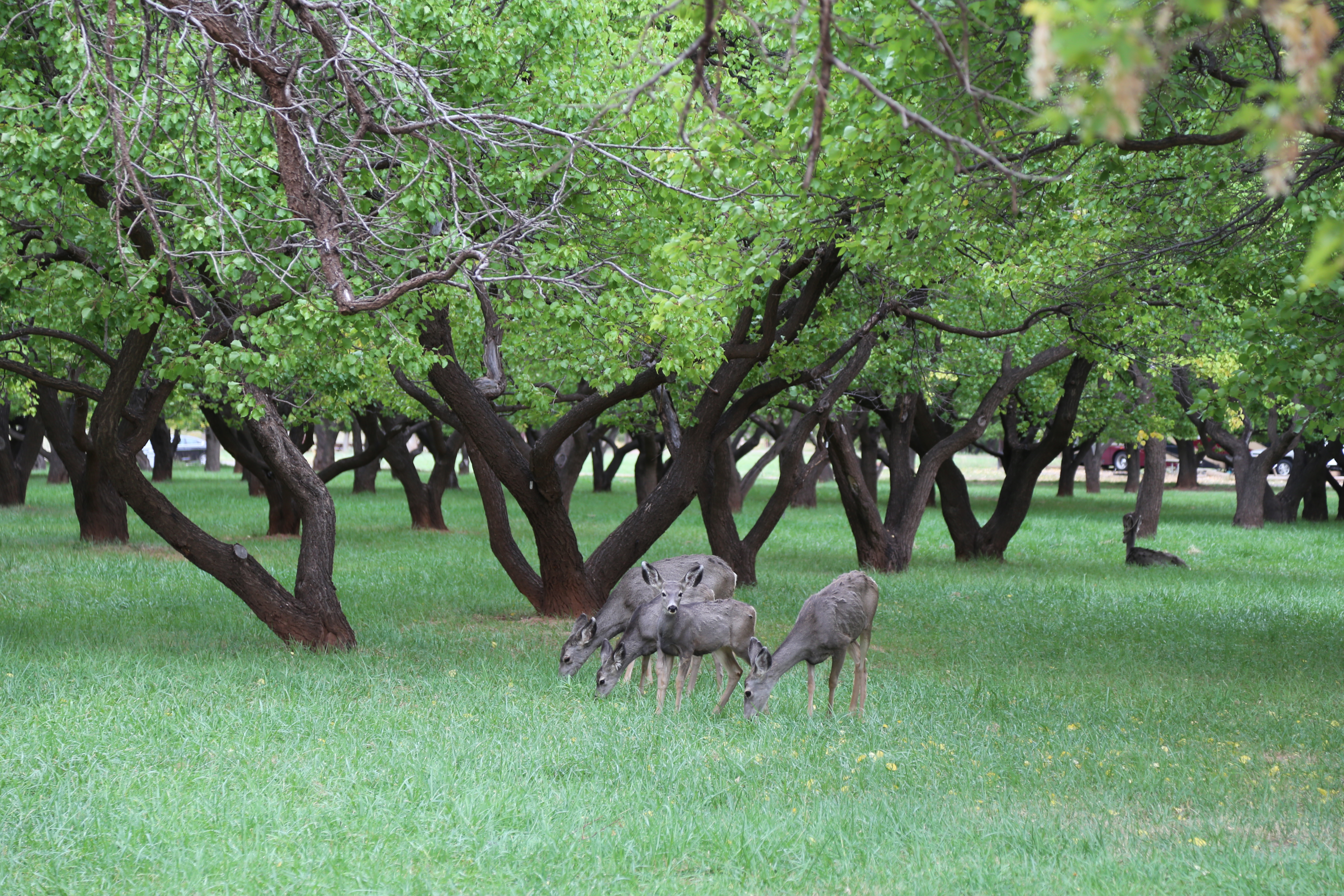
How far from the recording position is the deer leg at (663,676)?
923cm

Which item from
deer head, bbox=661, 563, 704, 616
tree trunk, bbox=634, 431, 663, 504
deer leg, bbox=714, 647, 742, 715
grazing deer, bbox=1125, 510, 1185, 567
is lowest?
deer leg, bbox=714, 647, 742, 715

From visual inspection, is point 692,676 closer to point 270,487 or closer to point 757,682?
point 757,682

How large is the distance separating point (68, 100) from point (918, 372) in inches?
501

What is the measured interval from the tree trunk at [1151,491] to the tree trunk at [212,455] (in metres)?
46.0

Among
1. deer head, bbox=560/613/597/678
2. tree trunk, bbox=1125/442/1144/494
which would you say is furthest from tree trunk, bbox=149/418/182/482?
deer head, bbox=560/613/597/678

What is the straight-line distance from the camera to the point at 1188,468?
52469 mm

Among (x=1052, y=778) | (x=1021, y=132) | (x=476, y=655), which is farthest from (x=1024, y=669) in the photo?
(x=1021, y=132)

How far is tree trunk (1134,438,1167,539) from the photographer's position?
90.3 ft

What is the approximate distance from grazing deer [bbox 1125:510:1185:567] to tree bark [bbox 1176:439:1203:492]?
3079 cm

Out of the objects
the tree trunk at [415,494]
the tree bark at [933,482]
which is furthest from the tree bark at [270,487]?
the tree bark at [933,482]

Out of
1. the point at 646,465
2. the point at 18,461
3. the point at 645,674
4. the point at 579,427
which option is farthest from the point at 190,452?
the point at 645,674

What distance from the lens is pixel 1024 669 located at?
11.6 metres

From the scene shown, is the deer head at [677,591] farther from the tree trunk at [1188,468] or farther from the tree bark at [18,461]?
the tree trunk at [1188,468]

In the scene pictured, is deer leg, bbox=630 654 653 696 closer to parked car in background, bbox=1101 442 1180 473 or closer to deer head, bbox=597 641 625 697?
deer head, bbox=597 641 625 697
